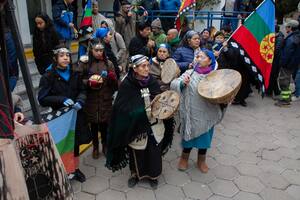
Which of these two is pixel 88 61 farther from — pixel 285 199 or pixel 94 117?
pixel 285 199

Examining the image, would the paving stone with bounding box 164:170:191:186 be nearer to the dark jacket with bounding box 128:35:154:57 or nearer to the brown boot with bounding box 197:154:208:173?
the brown boot with bounding box 197:154:208:173

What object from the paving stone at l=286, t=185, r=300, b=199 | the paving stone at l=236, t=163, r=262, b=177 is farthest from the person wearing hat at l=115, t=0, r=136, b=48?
the paving stone at l=286, t=185, r=300, b=199

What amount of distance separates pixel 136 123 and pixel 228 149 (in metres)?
2.06

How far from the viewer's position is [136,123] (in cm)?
364

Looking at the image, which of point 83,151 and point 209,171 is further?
point 83,151

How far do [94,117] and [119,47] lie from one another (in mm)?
2064

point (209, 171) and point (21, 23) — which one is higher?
point (21, 23)

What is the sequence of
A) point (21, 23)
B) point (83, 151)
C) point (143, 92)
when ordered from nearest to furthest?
point (143, 92)
point (83, 151)
point (21, 23)

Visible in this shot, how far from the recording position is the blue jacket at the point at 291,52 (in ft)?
23.6

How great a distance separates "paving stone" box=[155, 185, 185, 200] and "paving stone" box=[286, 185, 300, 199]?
134cm

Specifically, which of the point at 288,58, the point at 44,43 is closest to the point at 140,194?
the point at 44,43

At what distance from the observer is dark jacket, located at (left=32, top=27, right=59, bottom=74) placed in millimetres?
5160

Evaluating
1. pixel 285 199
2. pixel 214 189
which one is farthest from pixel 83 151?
pixel 285 199

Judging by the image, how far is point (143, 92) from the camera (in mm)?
3615
